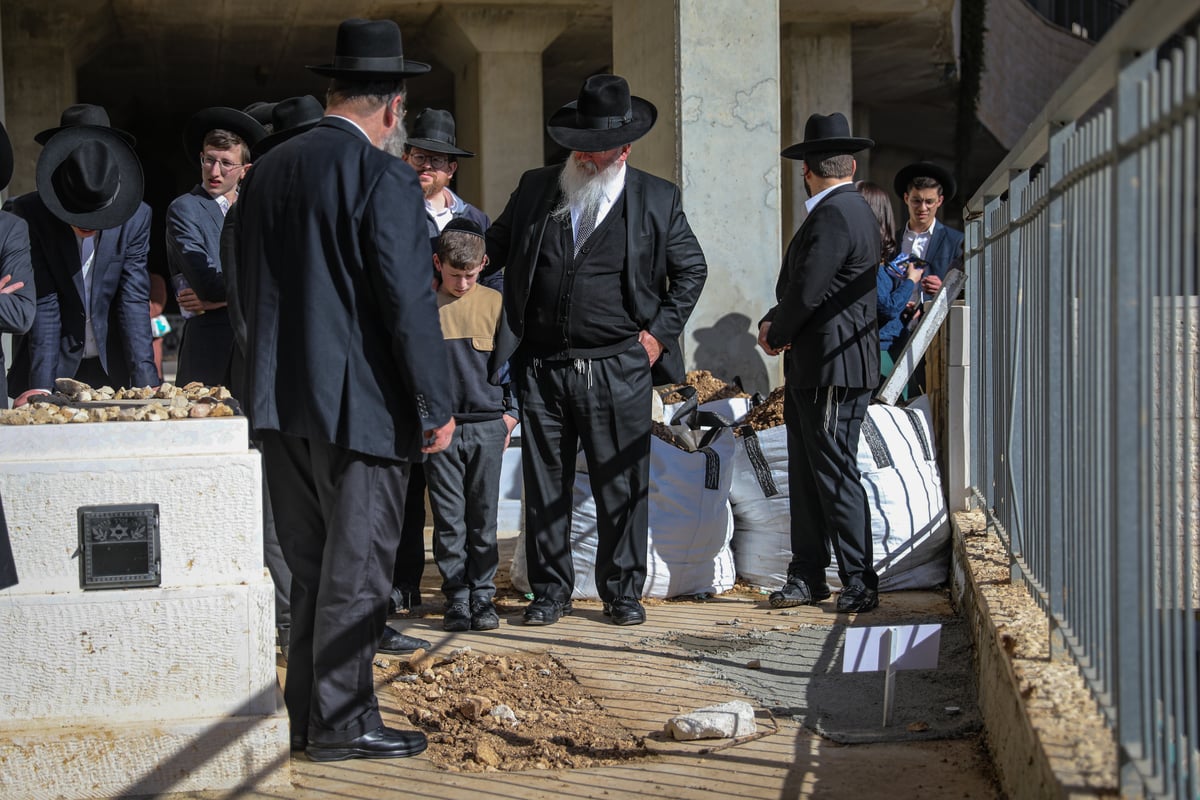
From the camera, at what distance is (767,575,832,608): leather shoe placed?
5672 millimetres

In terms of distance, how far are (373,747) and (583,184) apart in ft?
8.44

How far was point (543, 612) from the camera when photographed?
212 inches

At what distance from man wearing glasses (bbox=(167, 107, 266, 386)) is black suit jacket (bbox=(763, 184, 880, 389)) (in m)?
2.20

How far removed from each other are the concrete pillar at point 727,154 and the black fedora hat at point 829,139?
2.98m

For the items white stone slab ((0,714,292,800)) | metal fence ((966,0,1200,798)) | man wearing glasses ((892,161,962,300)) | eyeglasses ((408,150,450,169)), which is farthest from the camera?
man wearing glasses ((892,161,962,300))

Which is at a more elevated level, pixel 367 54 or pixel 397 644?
pixel 367 54

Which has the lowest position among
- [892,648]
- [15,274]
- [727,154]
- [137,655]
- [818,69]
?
[892,648]

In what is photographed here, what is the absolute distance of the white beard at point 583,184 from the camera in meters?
5.45

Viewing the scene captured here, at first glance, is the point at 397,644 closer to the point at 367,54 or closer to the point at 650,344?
the point at 650,344

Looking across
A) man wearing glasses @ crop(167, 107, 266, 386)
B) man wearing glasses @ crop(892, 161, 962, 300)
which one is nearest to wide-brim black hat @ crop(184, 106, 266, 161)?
man wearing glasses @ crop(167, 107, 266, 386)

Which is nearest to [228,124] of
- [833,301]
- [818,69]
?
[833,301]

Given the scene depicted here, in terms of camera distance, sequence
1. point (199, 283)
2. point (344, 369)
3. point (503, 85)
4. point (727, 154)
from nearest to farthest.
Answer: point (344, 369)
point (199, 283)
point (727, 154)
point (503, 85)

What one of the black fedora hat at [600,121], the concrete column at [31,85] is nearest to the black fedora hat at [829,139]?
the black fedora hat at [600,121]

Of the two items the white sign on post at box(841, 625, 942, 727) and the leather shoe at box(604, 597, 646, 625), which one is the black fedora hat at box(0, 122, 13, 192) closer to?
the leather shoe at box(604, 597, 646, 625)
